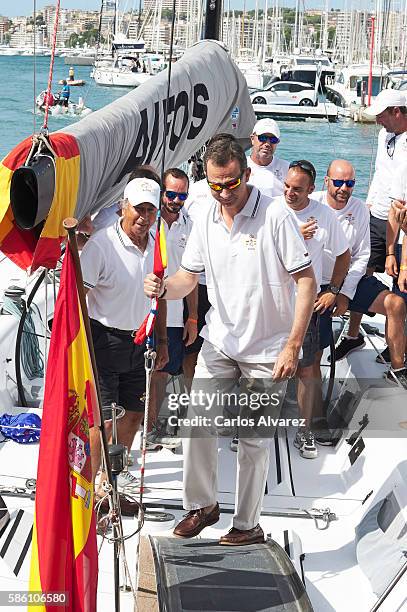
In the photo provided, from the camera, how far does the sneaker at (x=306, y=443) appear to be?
4.73 meters

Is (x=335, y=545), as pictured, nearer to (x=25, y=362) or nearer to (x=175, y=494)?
(x=175, y=494)

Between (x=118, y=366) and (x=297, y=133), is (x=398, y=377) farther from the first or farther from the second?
(x=297, y=133)

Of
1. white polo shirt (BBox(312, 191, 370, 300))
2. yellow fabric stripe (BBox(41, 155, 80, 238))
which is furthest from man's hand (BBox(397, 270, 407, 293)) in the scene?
yellow fabric stripe (BBox(41, 155, 80, 238))

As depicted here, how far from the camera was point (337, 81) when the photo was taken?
4566cm

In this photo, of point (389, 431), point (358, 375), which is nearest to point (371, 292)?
point (358, 375)

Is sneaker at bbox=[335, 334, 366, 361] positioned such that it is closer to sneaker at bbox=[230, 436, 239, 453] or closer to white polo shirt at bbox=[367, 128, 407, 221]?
white polo shirt at bbox=[367, 128, 407, 221]

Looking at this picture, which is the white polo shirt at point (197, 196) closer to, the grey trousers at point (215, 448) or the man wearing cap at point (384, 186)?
the man wearing cap at point (384, 186)

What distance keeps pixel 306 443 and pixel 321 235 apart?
1061 mm

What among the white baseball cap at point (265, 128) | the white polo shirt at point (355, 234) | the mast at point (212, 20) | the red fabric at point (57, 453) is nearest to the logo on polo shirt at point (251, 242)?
the red fabric at point (57, 453)

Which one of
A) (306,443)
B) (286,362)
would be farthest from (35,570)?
(306,443)

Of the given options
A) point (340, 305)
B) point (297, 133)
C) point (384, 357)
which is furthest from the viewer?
point (297, 133)

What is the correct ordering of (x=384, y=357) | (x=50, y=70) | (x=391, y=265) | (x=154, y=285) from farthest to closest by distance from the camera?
(x=384, y=357) → (x=391, y=265) → (x=154, y=285) → (x=50, y=70)

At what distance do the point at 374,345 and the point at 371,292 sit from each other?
552 millimetres

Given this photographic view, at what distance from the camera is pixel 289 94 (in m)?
40.2
